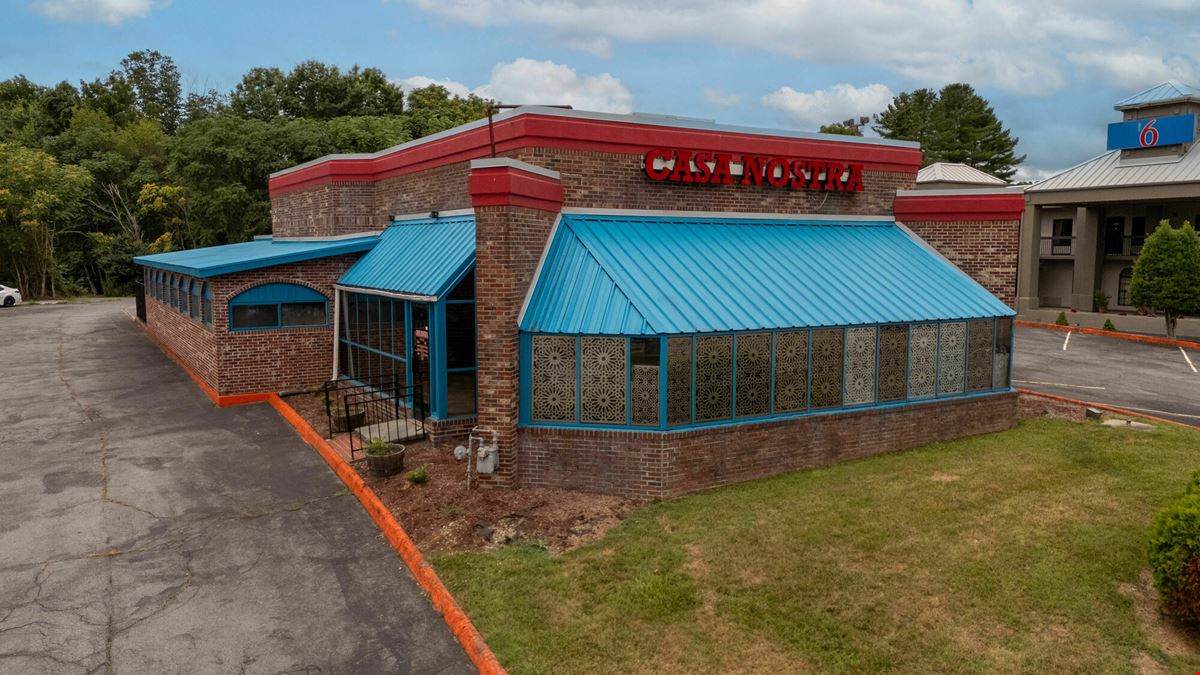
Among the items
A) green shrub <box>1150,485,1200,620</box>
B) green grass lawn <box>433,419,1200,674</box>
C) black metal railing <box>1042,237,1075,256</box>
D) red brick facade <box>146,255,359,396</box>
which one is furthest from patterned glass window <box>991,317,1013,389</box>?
black metal railing <box>1042,237,1075,256</box>

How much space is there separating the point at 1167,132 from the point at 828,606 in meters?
40.2

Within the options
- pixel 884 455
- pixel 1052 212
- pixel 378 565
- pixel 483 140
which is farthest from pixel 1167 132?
pixel 378 565

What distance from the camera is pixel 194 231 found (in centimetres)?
4900

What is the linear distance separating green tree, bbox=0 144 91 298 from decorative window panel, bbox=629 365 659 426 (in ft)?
155

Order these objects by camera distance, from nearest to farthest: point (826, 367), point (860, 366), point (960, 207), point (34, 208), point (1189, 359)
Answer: point (826, 367), point (860, 366), point (960, 207), point (1189, 359), point (34, 208)

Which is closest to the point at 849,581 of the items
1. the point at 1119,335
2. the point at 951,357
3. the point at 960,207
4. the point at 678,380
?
the point at 678,380

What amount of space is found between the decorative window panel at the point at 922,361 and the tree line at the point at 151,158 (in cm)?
3788

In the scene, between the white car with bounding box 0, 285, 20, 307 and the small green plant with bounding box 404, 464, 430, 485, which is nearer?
the small green plant with bounding box 404, 464, 430, 485

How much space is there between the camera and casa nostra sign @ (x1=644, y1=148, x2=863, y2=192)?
15.9 metres

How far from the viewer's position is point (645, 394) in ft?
41.3

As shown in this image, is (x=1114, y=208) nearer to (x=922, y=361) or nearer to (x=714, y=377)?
(x=922, y=361)

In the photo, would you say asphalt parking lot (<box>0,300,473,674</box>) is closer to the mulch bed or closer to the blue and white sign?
the mulch bed

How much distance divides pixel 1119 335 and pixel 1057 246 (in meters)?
12.0

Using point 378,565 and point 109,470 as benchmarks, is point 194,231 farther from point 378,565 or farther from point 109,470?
point 378,565
